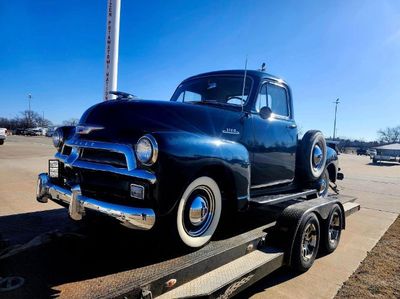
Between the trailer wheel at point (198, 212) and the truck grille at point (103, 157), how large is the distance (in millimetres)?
586

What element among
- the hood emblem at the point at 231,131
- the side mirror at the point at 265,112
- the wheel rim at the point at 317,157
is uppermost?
the side mirror at the point at 265,112

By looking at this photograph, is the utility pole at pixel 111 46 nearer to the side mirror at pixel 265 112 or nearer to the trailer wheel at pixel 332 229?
the side mirror at pixel 265 112

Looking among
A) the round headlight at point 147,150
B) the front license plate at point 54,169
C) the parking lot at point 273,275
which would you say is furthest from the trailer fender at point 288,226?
the front license plate at point 54,169

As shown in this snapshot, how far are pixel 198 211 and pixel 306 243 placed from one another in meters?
1.75

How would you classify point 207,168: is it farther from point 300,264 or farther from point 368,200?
point 368,200

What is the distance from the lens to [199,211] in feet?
10.2

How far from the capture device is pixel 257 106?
431cm

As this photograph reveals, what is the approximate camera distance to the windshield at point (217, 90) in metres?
4.39

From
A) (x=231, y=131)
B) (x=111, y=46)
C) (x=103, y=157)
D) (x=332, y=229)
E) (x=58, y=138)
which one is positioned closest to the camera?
(x=103, y=157)

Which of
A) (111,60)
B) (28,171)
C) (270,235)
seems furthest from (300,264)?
(28,171)

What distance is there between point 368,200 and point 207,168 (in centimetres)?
857

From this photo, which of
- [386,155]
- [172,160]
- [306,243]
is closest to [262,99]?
[306,243]

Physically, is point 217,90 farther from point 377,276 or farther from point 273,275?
point 377,276

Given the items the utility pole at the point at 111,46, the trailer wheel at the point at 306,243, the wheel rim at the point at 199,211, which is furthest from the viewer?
the utility pole at the point at 111,46
